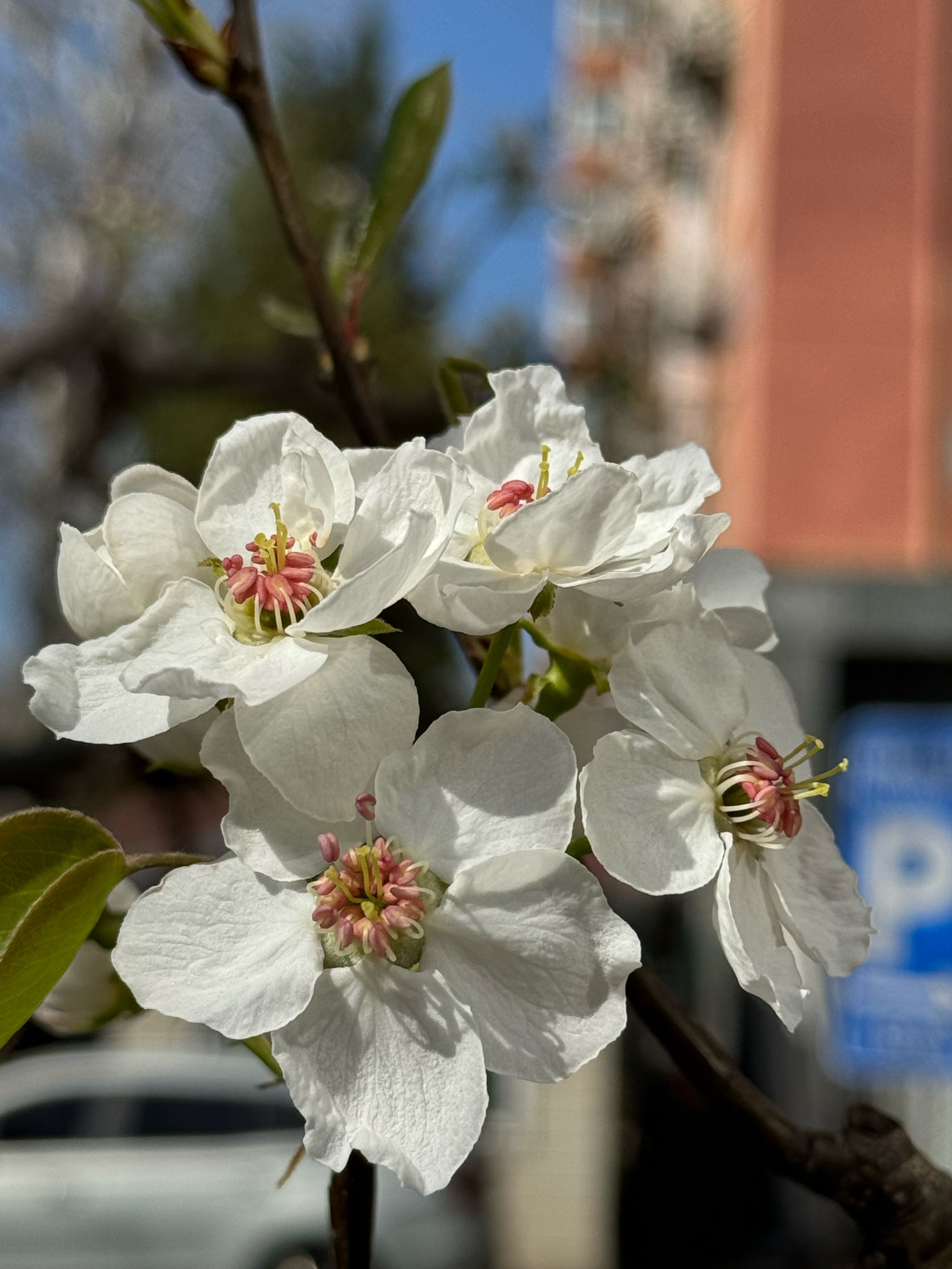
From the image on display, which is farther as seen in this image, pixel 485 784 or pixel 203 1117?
pixel 203 1117

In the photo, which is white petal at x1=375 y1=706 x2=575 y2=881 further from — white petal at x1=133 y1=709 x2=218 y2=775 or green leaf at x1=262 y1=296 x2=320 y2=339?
green leaf at x1=262 y1=296 x2=320 y2=339

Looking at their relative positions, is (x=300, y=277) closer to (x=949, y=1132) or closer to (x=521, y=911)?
(x=521, y=911)

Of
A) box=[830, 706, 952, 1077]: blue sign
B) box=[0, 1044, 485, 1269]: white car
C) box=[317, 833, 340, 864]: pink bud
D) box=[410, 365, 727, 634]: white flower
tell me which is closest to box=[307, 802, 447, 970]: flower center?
box=[317, 833, 340, 864]: pink bud

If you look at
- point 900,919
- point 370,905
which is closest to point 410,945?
point 370,905

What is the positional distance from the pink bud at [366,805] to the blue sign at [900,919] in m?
4.41

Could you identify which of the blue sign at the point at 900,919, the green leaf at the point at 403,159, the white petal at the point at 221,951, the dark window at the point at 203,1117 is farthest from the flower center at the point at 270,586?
the dark window at the point at 203,1117

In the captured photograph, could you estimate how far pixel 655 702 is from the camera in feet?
2.02

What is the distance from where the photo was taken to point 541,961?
0.56 meters

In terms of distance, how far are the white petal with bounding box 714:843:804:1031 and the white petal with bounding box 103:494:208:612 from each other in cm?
27

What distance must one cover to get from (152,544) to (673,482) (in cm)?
24

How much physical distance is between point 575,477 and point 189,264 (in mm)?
10997

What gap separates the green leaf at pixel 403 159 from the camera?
0.93 m

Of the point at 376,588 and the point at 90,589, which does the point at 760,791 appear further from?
the point at 90,589

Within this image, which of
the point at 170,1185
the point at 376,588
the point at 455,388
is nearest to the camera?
the point at 376,588
